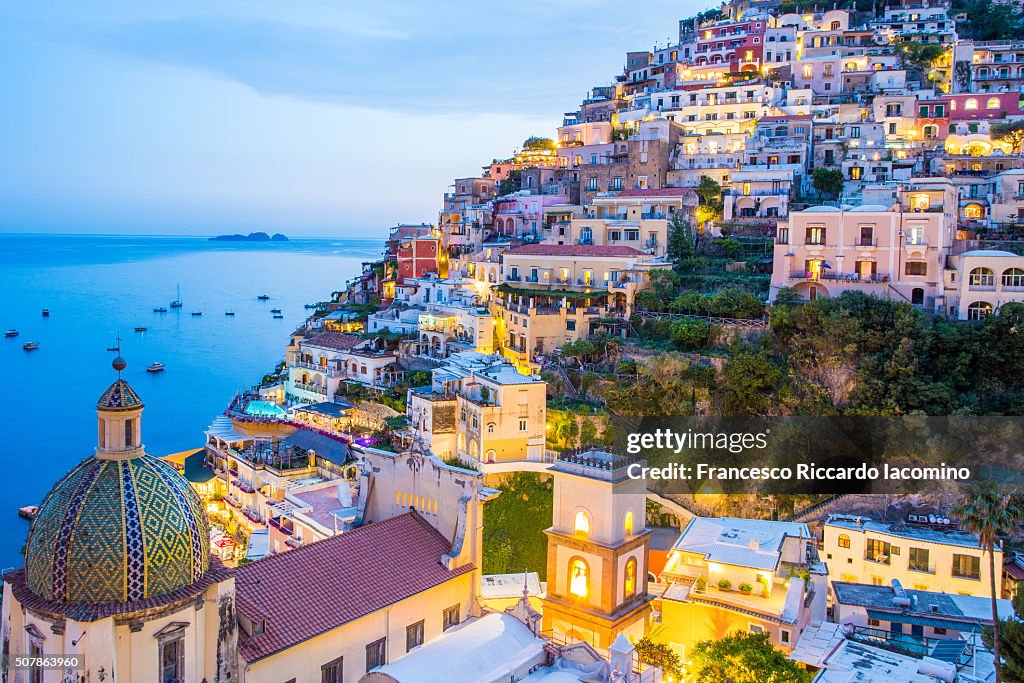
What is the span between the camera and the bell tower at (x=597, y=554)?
19688 mm

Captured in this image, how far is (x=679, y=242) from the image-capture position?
43.6m

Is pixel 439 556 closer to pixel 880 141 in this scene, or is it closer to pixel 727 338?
pixel 727 338

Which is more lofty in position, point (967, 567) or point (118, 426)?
point (118, 426)

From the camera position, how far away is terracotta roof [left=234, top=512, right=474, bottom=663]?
531 inches

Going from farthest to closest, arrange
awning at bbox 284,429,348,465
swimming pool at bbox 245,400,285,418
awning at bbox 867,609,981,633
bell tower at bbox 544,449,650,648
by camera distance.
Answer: swimming pool at bbox 245,400,285,418, awning at bbox 284,429,348,465, awning at bbox 867,609,981,633, bell tower at bbox 544,449,650,648

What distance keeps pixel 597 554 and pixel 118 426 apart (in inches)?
475

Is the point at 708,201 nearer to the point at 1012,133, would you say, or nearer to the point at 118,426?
the point at 1012,133

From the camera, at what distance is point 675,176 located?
5219cm

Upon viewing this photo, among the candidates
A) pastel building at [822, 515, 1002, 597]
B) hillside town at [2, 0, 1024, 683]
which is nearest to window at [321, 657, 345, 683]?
hillside town at [2, 0, 1024, 683]

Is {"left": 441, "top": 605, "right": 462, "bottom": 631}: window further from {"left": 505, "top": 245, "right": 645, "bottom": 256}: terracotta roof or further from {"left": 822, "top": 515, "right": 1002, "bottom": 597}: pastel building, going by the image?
{"left": 505, "top": 245, "right": 645, "bottom": 256}: terracotta roof

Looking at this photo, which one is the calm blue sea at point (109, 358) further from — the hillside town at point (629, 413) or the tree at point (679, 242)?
the tree at point (679, 242)

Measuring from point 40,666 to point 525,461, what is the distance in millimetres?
22724

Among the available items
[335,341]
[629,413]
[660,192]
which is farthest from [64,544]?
[660,192]

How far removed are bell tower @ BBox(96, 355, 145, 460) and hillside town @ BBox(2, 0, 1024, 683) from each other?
0.06 meters
